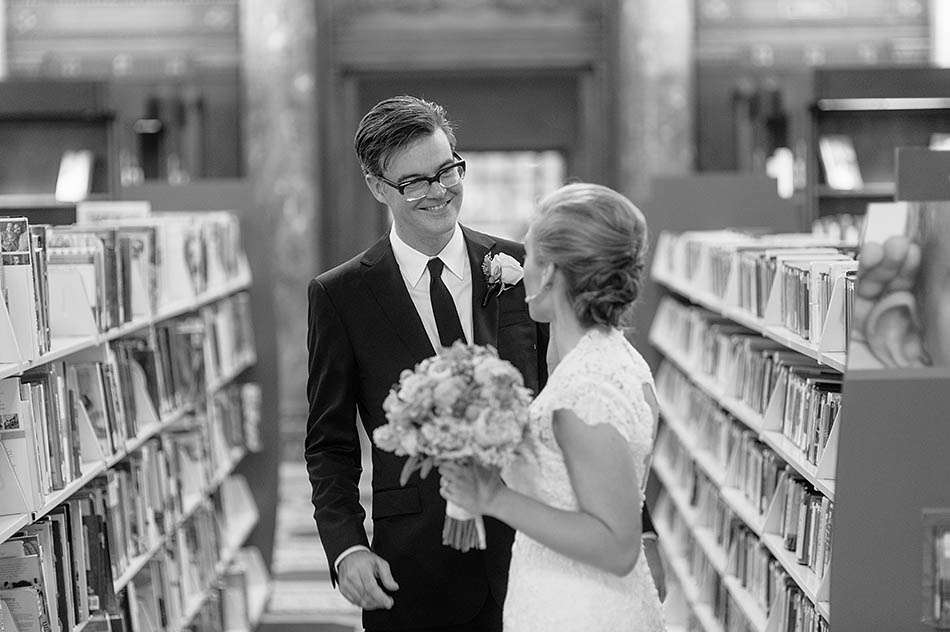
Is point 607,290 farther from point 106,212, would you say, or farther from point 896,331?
point 106,212

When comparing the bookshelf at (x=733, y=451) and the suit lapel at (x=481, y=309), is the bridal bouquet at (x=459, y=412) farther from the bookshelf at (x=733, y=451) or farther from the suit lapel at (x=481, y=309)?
the bookshelf at (x=733, y=451)

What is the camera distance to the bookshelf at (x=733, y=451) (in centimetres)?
350

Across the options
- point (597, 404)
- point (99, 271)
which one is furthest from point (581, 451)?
point (99, 271)

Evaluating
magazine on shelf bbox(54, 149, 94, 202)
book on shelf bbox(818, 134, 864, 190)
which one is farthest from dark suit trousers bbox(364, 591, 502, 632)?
book on shelf bbox(818, 134, 864, 190)

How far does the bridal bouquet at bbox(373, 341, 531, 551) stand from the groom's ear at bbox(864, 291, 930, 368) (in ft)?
2.25

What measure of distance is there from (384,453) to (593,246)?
0.90 meters

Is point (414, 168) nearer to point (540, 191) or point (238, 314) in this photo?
point (238, 314)

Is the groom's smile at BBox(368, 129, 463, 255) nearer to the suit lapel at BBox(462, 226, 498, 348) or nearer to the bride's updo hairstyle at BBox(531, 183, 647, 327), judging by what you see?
the suit lapel at BBox(462, 226, 498, 348)

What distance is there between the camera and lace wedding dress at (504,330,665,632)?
2316 mm

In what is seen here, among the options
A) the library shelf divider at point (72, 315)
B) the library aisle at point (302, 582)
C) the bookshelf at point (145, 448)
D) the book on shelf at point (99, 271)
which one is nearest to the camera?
the book on shelf at point (99, 271)

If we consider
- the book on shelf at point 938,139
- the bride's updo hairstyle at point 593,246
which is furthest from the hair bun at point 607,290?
the book on shelf at point 938,139

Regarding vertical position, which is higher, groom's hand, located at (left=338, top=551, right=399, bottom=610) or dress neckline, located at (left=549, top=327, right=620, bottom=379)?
dress neckline, located at (left=549, top=327, right=620, bottom=379)

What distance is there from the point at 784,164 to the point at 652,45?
1329 mm

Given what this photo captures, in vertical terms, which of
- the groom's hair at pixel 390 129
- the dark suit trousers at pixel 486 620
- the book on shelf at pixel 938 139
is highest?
the book on shelf at pixel 938 139
